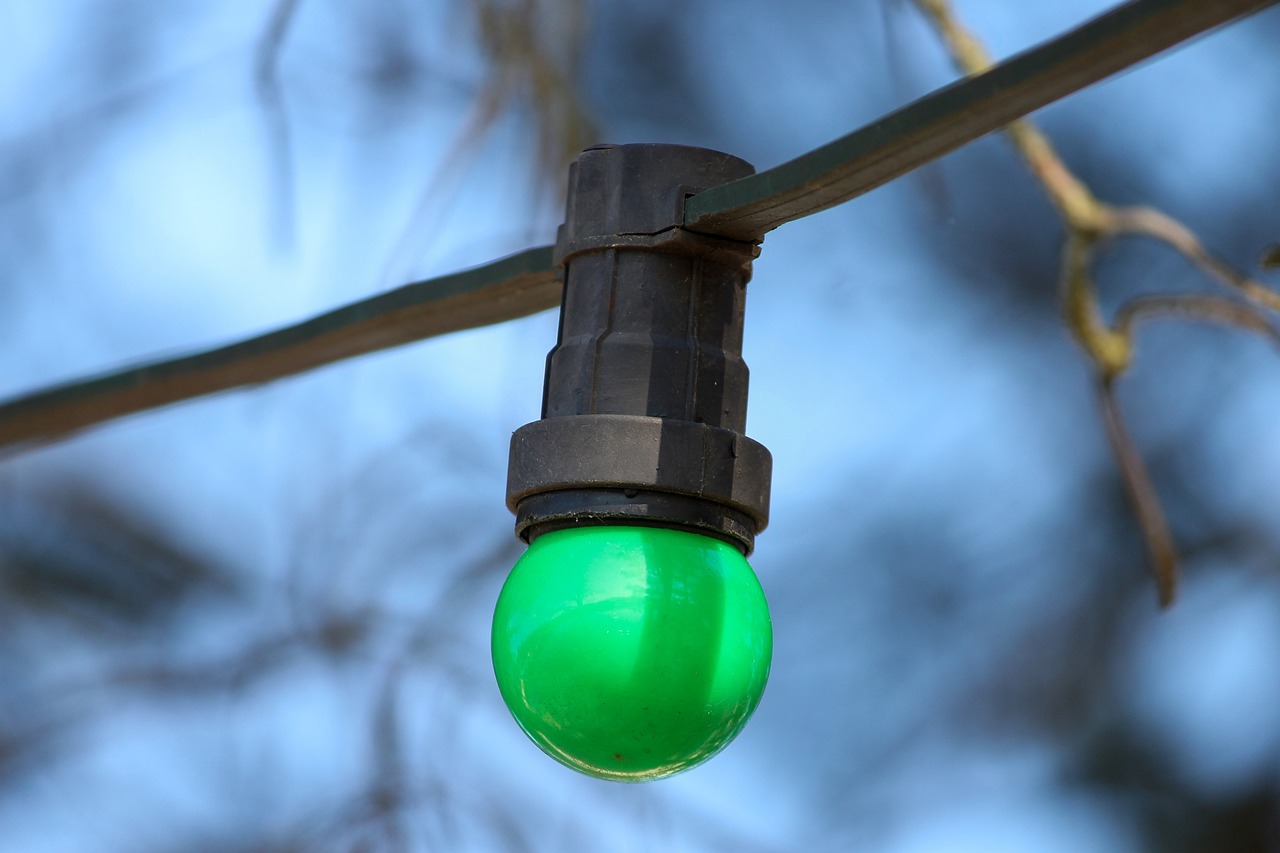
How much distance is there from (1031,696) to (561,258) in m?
2.46

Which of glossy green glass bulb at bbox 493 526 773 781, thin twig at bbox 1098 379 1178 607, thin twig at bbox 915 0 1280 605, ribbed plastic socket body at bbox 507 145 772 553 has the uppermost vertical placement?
thin twig at bbox 915 0 1280 605

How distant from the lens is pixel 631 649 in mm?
499

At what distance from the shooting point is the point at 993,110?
46cm

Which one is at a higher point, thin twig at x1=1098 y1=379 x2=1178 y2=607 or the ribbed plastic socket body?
thin twig at x1=1098 y1=379 x2=1178 y2=607

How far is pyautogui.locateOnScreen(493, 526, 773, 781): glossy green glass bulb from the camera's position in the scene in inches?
19.7

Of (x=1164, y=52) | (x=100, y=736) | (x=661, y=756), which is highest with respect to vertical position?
(x=100, y=736)

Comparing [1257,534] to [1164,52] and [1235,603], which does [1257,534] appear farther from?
[1164,52]

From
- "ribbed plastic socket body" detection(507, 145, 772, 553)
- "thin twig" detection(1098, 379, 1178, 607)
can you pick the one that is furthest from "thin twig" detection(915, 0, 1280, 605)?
"ribbed plastic socket body" detection(507, 145, 772, 553)

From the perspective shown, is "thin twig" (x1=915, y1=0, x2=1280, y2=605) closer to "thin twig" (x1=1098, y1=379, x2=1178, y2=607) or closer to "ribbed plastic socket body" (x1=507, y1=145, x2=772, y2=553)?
"thin twig" (x1=1098, y1=379, x2=1178, y2=607)

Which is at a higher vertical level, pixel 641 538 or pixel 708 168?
pixel 708 168

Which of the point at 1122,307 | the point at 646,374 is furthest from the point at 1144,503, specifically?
the point at 646,374

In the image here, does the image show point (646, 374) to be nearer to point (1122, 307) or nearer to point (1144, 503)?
point (1144, 503)

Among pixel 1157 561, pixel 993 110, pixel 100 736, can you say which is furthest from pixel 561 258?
pixel 100 736

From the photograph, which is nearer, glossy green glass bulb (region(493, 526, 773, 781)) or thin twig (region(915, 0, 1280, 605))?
glossy green glass bulb (region(493, 526, 773, 781))
